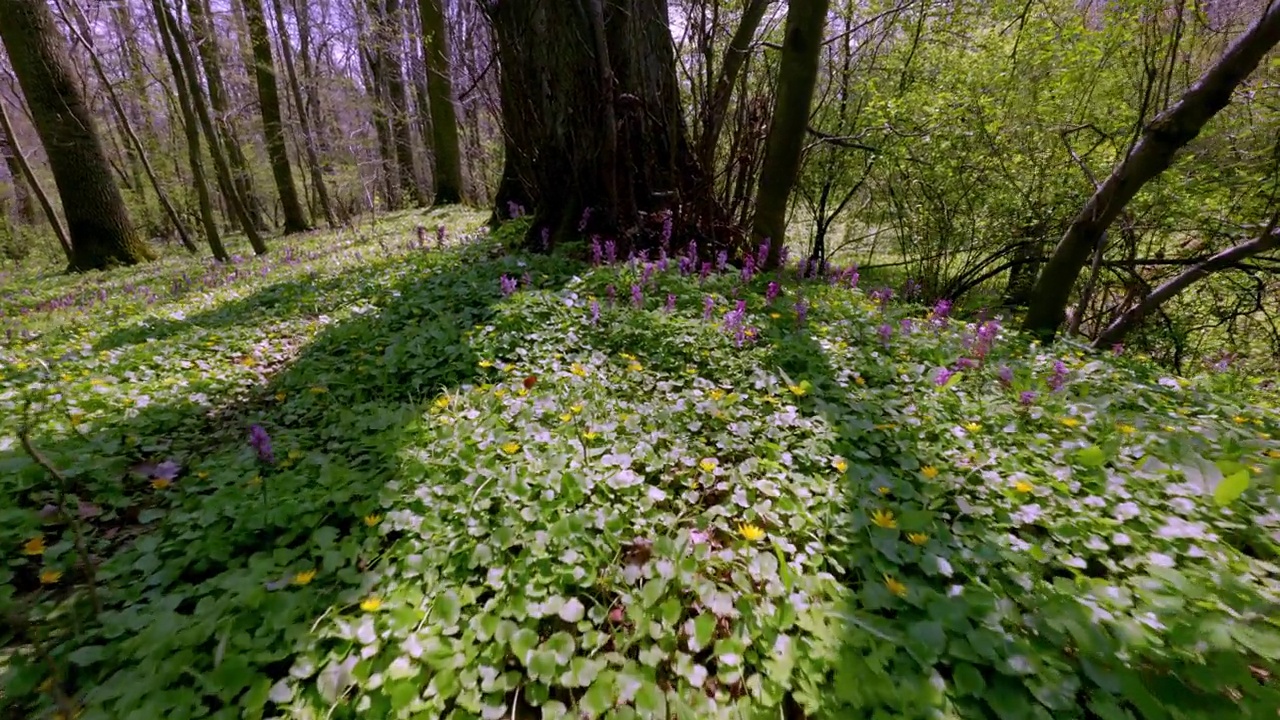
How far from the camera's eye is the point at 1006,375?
2.85 metres

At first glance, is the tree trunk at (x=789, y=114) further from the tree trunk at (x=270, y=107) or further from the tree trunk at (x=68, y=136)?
the tree trunk at (x=270, y=107)

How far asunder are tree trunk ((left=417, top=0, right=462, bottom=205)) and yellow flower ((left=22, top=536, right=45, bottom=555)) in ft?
39.1

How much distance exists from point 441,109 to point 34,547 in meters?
13.0

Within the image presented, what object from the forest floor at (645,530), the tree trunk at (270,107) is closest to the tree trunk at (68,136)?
the tree trunk at (270,107)

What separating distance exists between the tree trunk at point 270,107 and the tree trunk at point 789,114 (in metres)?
13.2

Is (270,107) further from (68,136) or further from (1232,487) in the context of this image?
(1232,487)

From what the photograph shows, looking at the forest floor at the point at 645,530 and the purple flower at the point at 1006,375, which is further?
the purple flower at the point at 1006,375

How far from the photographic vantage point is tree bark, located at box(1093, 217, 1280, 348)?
13.2 feet

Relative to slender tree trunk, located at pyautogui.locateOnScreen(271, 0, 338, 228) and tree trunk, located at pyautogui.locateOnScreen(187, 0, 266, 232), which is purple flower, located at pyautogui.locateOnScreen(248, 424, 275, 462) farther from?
slender tree trunk, located at pyautogui.locateOnScreen(271, 0, 338, 228)

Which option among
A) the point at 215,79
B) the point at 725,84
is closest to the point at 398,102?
the point at 215,79

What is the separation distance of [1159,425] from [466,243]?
6300mm

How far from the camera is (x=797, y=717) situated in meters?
1.41

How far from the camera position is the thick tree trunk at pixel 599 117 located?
15.6 ft

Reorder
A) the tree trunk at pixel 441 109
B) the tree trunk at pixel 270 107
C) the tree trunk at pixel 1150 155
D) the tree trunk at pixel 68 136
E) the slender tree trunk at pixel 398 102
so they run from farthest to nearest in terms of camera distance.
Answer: the slender tree trunk at pixel 398 102 → the tree trunk at pixel 270 107 → the tree trunk at pixel 441 109 → the tree trunk at pixel 68 136 → the tree trunk at pixel 1150 155
